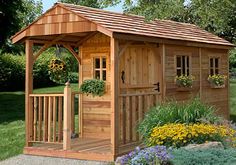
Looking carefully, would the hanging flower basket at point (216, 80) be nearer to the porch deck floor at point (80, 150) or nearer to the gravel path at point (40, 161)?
the porch deck floor at point (80, 150)

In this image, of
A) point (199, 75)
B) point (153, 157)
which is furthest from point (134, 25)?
point (153, 157)

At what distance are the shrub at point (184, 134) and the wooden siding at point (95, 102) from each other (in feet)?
9.85

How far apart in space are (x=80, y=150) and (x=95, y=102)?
6.45 feet

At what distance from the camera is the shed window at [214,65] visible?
13.6 m

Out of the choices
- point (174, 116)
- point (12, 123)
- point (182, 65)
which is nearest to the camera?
point (174, 116)

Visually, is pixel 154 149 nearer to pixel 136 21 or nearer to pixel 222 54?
pixel 136 21

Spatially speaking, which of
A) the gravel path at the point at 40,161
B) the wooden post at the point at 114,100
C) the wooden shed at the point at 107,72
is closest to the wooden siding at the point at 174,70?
the wooden shed at the point at 107,72

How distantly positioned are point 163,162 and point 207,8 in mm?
7312

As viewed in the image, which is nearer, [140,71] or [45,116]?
[45,116]

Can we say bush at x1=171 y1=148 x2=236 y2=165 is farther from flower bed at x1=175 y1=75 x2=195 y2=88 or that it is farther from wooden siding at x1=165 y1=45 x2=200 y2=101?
flower bed at x1=175 y1=75 x2=195 y2=88

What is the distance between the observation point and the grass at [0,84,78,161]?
10.4 m

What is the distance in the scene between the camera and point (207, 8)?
12477 millimetres

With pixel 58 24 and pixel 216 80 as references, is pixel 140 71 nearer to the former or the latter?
pixel 58 24

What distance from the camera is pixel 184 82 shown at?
38.3 feet
